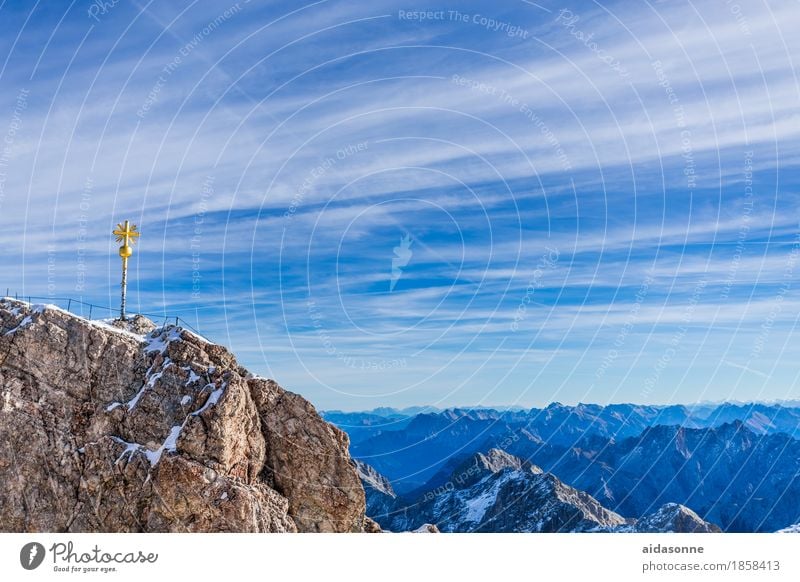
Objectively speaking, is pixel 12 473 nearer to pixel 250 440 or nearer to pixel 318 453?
pixel 250 440

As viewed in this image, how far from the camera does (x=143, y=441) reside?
6856 cm

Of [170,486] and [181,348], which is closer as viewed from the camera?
[170,486]

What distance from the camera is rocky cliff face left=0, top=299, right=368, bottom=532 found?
214 feet

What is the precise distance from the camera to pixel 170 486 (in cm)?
6525

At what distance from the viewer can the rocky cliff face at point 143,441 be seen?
6525 cm

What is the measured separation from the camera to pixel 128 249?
72625 millimetres
